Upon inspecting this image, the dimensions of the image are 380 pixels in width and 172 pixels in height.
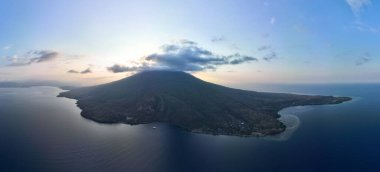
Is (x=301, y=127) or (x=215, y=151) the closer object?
(x=215, y=151)

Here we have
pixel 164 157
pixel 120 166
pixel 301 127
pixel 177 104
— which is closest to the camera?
pixel 120 166

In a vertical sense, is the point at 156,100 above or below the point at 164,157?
above

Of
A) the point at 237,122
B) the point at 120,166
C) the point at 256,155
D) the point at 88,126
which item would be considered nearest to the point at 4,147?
the point at 88,126

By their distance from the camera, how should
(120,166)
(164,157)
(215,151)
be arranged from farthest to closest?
(215,151)
(164,157)
(120,166)

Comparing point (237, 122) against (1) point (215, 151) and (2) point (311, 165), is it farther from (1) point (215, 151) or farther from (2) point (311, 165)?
(2) point (311, 165)

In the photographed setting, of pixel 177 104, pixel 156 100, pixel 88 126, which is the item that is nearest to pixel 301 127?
pixel 177 104

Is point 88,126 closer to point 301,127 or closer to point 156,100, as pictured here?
point 156,100
